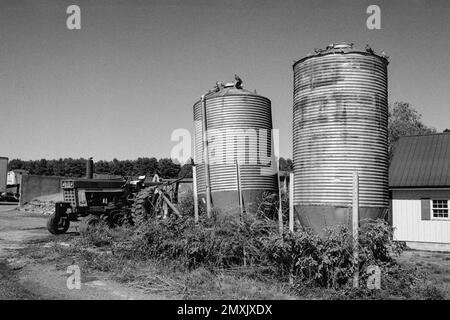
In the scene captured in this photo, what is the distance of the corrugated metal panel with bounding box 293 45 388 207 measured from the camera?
31.1 ft

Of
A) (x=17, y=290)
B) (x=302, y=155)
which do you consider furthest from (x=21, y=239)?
(x=302, y=155)

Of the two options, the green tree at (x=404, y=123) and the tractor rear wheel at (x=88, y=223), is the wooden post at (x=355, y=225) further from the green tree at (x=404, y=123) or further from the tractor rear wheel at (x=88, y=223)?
the green tree at (x=404, y=123)

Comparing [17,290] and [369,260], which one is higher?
[369,260]

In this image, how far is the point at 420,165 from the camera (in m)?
19.4

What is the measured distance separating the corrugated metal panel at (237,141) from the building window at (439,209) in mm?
8683

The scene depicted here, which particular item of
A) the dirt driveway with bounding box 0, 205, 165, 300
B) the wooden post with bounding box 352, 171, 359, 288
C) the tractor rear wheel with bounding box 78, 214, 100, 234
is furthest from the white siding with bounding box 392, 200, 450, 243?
the dirt driveway with bounding box 0, 205, 165, 300

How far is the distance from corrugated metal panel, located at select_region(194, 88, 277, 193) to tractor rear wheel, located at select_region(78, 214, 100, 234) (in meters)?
4.45

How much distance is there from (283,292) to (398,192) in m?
12.8

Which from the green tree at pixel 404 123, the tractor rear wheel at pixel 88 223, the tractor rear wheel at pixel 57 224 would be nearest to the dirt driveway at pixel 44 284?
the tractor rear wheel at pixel 88 223

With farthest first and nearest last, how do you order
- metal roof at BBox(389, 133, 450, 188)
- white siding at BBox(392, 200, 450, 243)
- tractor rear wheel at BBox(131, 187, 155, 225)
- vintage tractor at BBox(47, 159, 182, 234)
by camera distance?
1. metal roof at BBox(389, 133, 450, 188)
2. white siding at BBox(392, 200, 450, 243)
3. vintage tractor at BBox(47, 159, 182, 234)
4. tractor rear wheel at BBox(131, 187, 155, 225)

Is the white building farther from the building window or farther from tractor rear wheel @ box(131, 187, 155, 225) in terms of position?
tractor rear wheel @ box(131, 187, 155, 225)

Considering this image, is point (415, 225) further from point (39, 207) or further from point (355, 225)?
point (39, 207)

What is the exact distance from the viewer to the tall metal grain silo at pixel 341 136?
31.0 ft
